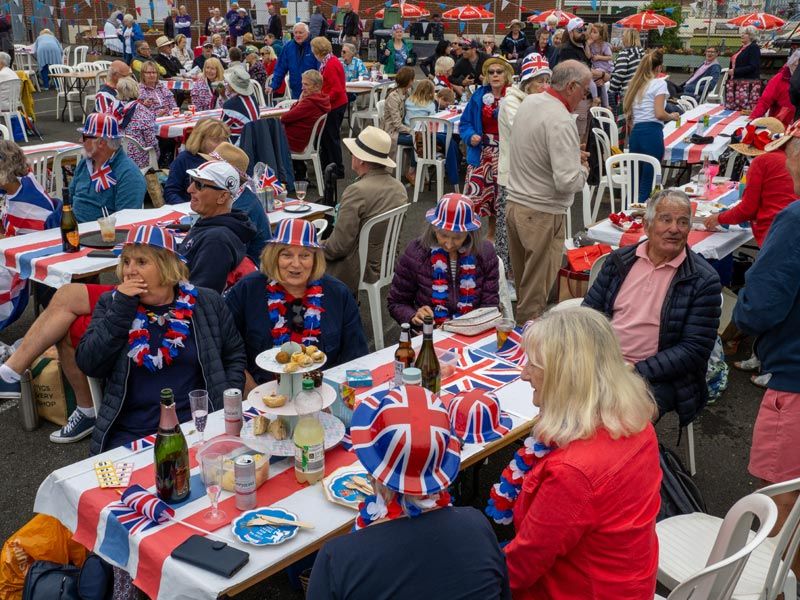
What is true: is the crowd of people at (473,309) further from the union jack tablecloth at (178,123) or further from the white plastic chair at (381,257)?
the union jack tablecloth at (178,123)

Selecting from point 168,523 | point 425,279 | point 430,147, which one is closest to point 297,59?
point 430,147

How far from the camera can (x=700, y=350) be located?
11.8 feet

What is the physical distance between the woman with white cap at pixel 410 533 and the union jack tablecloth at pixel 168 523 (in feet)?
1.62

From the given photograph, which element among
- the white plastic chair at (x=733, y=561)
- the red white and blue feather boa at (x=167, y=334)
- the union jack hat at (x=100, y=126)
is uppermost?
the union jack hat at (x=100, y=126)

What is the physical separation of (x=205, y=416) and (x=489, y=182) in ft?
15.5

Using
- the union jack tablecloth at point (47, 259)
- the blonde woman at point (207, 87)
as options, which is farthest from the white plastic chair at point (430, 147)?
the union jack tablecloth at point (47, 259)

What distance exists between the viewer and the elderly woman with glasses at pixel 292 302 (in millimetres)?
3609

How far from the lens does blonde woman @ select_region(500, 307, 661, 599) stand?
80.7 inches

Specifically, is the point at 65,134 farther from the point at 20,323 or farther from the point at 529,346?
the point at 529,346

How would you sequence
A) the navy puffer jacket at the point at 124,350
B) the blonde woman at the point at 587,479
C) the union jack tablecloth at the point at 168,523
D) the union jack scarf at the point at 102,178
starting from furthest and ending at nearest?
the union jack scarf at the point at 102,178
the navy puffer jacket at the point at 124,350
the union jack tablecloth at the point at 168,523
the blonde woman at the point at 587,479

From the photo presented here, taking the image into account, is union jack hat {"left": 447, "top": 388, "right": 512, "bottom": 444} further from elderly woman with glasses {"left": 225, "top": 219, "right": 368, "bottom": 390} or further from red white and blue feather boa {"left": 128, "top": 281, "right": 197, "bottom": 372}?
red white and blue feather boa {"left": 128, "top": 281, "right": 197, "bottom": 372}

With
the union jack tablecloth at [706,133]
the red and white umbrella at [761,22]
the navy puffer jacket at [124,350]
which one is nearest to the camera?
the navy puffer jacket at [124,350]

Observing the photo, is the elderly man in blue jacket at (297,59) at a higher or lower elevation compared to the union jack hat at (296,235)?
higher

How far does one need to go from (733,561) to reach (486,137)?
5.44 m
